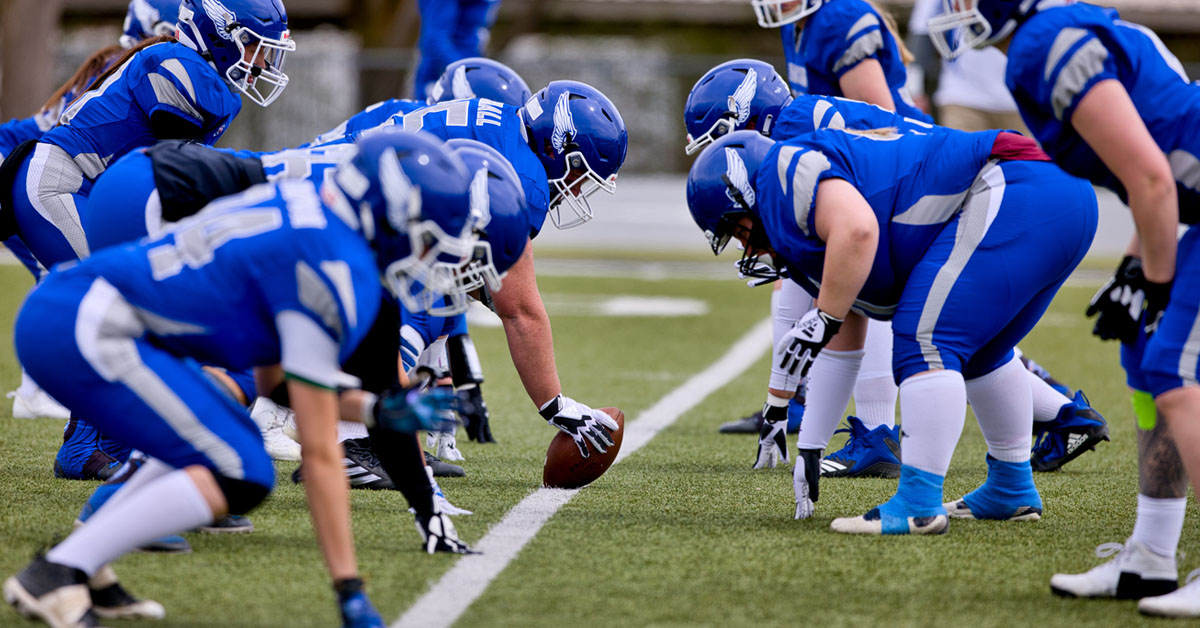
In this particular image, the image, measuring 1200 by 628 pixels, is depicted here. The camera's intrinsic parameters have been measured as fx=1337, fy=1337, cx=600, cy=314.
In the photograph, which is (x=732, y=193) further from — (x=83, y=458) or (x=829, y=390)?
(x=83, y=458)

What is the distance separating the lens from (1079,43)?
2.89m

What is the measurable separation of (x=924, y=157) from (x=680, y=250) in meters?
11.3

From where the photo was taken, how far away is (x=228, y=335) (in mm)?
2752

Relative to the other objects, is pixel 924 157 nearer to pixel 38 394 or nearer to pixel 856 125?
pixel 856 125

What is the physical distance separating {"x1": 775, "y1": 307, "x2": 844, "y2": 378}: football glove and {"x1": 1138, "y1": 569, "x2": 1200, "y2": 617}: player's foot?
1.09 metres

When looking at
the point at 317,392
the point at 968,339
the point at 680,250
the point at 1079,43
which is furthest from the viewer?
the point at 680,250

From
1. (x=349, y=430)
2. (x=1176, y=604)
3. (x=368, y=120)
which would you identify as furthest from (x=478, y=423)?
(x=1176, y=604)

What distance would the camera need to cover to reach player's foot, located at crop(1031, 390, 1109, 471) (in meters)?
4.81

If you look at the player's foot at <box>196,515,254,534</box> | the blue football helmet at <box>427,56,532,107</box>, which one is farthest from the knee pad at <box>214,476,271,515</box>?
the blue football helmet at <box>427,56,532,107</box>

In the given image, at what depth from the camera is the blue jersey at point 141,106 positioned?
173 inches

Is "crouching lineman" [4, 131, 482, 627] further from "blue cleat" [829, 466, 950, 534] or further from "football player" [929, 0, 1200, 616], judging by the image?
"blue cleat" [829, 466, 950, 534]

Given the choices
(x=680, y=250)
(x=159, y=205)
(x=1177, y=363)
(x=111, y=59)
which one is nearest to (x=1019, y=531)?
(x=1177, y=363)

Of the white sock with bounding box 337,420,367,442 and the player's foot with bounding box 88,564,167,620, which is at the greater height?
the player's foot with bounding box 88,564,167,620

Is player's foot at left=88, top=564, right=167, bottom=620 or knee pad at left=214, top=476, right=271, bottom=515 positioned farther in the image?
player's foot at left=88, top=564, right=167, bottom=620
